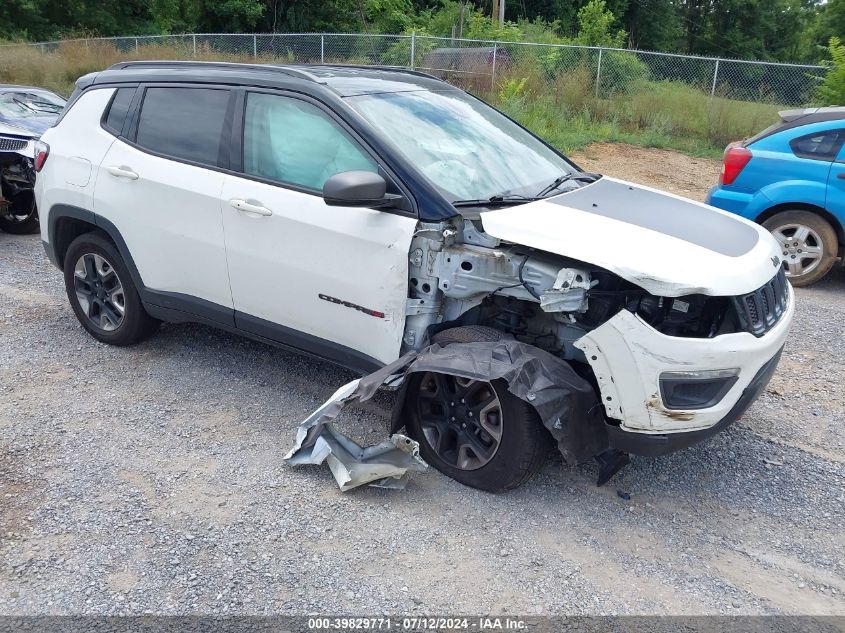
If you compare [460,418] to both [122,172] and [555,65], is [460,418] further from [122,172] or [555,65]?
[555,65]

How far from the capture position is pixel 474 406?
379 cm

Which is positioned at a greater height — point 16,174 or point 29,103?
point 29,103

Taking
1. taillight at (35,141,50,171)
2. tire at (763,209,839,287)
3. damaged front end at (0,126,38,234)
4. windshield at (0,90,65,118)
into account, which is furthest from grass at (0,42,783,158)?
taillight at (35,141,50,171)

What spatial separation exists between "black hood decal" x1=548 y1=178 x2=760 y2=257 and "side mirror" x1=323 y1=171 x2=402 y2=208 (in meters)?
0.95

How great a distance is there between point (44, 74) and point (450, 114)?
22.2 metres

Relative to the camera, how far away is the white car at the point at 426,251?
3455 millimetres

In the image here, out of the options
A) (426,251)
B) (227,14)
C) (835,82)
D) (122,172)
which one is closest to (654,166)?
(835,82)

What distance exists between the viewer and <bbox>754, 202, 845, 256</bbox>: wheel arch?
7.31 metres

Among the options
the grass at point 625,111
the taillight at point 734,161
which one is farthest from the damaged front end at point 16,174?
the grass at point 625,111

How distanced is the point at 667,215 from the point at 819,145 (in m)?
4.26

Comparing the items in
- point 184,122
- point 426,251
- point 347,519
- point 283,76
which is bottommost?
point 347,519

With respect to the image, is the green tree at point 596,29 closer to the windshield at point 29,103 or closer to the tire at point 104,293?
the windshield at point 29,103

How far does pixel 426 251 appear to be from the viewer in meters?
3.85

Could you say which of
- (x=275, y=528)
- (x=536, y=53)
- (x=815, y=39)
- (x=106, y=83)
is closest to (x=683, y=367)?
(x=275, y=528)
